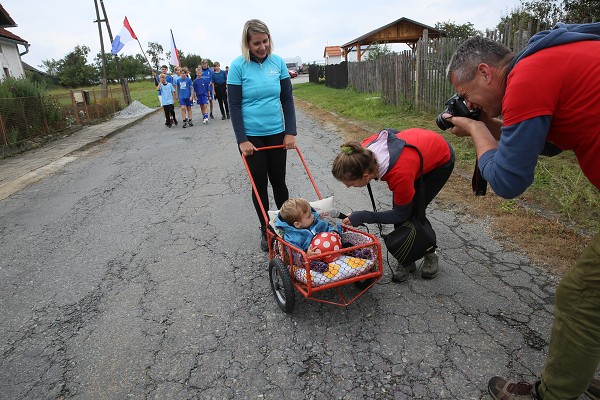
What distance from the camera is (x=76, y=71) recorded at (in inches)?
2397

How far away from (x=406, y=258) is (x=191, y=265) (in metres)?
2.05

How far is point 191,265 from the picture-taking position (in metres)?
3.91

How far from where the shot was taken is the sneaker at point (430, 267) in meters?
3.34

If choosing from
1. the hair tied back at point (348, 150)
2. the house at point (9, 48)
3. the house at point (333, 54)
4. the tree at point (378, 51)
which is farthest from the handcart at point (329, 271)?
the house at point (333, 54)

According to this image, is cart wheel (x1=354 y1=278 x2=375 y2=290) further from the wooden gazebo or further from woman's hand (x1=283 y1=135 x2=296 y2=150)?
the wooden gazebo

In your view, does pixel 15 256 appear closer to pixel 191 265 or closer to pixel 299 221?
pixel 191 265

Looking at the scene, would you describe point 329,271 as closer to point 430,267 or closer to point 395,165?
point 395,165

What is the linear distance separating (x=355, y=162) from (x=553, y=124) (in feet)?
4.14

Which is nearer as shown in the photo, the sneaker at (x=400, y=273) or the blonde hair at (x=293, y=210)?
the blonde hair at (x=293, y=210)

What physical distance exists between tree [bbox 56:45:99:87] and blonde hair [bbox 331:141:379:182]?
225ft

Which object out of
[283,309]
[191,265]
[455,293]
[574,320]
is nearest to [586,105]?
[574,320]

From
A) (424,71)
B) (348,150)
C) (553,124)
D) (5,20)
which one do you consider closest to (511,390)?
(553,124)

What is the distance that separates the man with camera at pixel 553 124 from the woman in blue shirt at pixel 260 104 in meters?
2.04

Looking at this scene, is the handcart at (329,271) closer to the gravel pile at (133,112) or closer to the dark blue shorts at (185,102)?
the dark blue shorts at (185,102)
